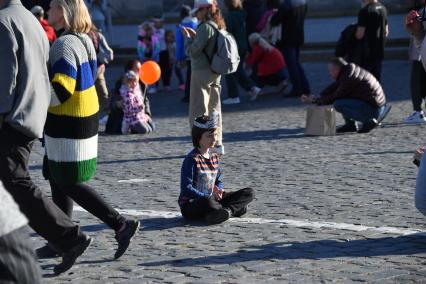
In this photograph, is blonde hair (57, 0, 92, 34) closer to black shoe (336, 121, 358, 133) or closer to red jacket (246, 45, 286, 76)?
black shoe (336, 121, 358, 133)

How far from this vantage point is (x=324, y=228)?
26.3 ft

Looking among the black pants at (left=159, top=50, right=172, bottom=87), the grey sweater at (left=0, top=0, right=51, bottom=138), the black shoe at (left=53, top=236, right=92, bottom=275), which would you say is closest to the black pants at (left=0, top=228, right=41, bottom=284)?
the grey sweater at (left=0, top=0, right=51, bottom=138)

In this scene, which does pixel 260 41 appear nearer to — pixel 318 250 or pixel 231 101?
pixel 231 101

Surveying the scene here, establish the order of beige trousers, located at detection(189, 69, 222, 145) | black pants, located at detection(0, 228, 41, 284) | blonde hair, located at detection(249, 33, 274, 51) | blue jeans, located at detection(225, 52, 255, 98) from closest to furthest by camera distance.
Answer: black pants, located at detection(0, 228, 41, 284), beige trousers, located at detection(189, 69, 222, 145), blue jeans, located at detection(225, 52, 255, 98), blonde hair, located at detection(249, 33, 274, 51)

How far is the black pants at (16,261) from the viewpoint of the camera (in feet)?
11.6

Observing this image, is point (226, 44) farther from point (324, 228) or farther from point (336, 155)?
point (324, 228)

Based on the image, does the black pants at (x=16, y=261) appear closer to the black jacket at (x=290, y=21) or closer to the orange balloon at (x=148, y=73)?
the orange balloon at (x=148, y=73)

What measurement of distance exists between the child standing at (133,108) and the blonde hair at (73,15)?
280 inches

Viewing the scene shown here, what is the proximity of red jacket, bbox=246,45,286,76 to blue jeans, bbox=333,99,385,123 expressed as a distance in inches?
181

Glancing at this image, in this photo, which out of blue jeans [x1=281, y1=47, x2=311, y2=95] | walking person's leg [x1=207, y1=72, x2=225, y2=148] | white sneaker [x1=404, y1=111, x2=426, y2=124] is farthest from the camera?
blue jeans [x1=281, y1=47, x2=311, y2=95]

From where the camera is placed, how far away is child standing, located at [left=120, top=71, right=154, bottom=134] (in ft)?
46.8

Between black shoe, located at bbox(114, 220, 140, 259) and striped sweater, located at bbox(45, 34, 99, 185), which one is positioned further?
black shoe, located at bbox(114, 220, 140, 259)

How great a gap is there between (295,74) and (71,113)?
11.1m

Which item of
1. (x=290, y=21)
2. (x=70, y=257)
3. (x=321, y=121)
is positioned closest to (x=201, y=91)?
(x=321, y=121)
